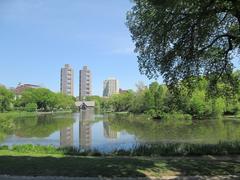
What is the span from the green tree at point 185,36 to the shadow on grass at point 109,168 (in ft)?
16.6

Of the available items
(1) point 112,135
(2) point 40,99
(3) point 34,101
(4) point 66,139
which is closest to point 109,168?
(4) point 66,139

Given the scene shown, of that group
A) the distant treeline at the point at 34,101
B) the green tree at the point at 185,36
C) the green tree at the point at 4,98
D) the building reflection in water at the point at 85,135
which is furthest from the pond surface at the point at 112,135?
the distant treeline at the point at 34,101

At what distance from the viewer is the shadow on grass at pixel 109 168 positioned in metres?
11.8

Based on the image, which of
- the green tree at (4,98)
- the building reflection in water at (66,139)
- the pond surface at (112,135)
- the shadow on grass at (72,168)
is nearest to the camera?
the shadow on grass at (72,168)

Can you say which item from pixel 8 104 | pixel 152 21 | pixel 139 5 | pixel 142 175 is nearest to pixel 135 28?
pixel 139 5

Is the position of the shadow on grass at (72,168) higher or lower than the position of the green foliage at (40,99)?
lower

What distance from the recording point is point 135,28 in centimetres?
1847

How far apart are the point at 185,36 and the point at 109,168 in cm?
657

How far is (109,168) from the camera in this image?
1245 centimetres

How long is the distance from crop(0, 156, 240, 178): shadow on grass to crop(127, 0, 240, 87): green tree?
5.06 meters

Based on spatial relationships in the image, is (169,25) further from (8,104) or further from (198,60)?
(8,104)

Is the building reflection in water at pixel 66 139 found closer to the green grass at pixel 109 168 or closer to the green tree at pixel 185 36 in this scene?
the green tree at pixel 185 36

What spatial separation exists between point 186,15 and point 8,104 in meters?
111

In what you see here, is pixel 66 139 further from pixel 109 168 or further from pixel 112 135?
pixel 109 168
